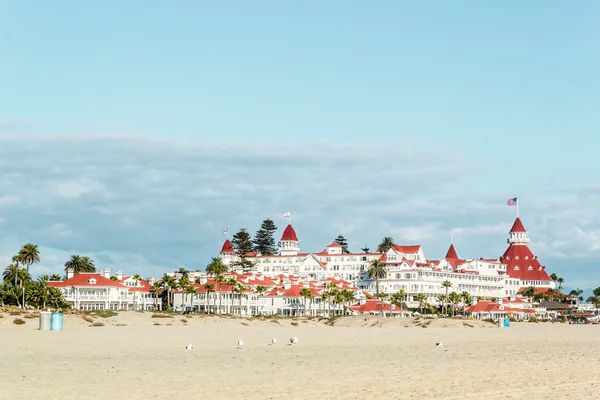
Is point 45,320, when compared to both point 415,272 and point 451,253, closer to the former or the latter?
point 415,272

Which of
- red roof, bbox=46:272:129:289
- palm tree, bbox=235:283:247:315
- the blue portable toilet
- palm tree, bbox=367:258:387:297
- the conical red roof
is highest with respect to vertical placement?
the conical red roof

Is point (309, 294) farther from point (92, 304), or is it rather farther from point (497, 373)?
point (497, 373)

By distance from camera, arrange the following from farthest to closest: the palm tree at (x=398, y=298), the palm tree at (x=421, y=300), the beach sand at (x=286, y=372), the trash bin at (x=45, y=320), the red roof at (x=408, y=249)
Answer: the red roof at (x=408, y=249)
the palm tree at (x=421, y=300)
the palm tree at (x=398, y=298)
the trash bin at (x=45, y=320)
the beach sand at (x=286, y=372)

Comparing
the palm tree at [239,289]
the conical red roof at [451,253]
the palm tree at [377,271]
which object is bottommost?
the palm tree at [239,289]

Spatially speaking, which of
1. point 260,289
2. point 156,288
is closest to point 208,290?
point 156,288

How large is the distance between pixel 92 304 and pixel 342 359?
110 meters

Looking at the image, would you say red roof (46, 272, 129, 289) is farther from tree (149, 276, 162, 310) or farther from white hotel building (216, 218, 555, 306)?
white hotel building (216, 218, 555, 306)

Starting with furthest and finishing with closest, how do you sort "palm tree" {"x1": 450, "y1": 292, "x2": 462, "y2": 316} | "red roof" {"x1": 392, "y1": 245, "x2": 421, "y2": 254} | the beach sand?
1. "red roof" {"x1": 392, "y1": 245, "x2": 421, "y2": 254}
2. "palm tree" {"x1": 450, "y1": 292, "x2": 462, "y2": 316}
3. the beach sand

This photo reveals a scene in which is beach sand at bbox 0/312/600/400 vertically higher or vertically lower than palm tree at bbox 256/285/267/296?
lower

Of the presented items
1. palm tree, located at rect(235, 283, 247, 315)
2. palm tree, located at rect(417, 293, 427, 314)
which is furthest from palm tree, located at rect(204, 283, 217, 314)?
palm tree, located at rect(417, 293, 427, 314)

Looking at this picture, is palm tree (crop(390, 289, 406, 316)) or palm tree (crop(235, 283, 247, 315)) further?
palm tree (crop(390, 289, 406, 316))

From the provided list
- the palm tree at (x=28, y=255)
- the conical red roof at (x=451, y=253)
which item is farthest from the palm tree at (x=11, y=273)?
the conical red roof at (x=451, y=253)

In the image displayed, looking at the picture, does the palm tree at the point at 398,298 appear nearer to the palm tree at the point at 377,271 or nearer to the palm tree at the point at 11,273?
the palm tree at the point at 377,271

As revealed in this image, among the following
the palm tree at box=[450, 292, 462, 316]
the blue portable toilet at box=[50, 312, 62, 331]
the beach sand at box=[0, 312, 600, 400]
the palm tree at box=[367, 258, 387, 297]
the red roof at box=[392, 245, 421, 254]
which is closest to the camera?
the beach sand at box=[0, 312, 600, 400]
